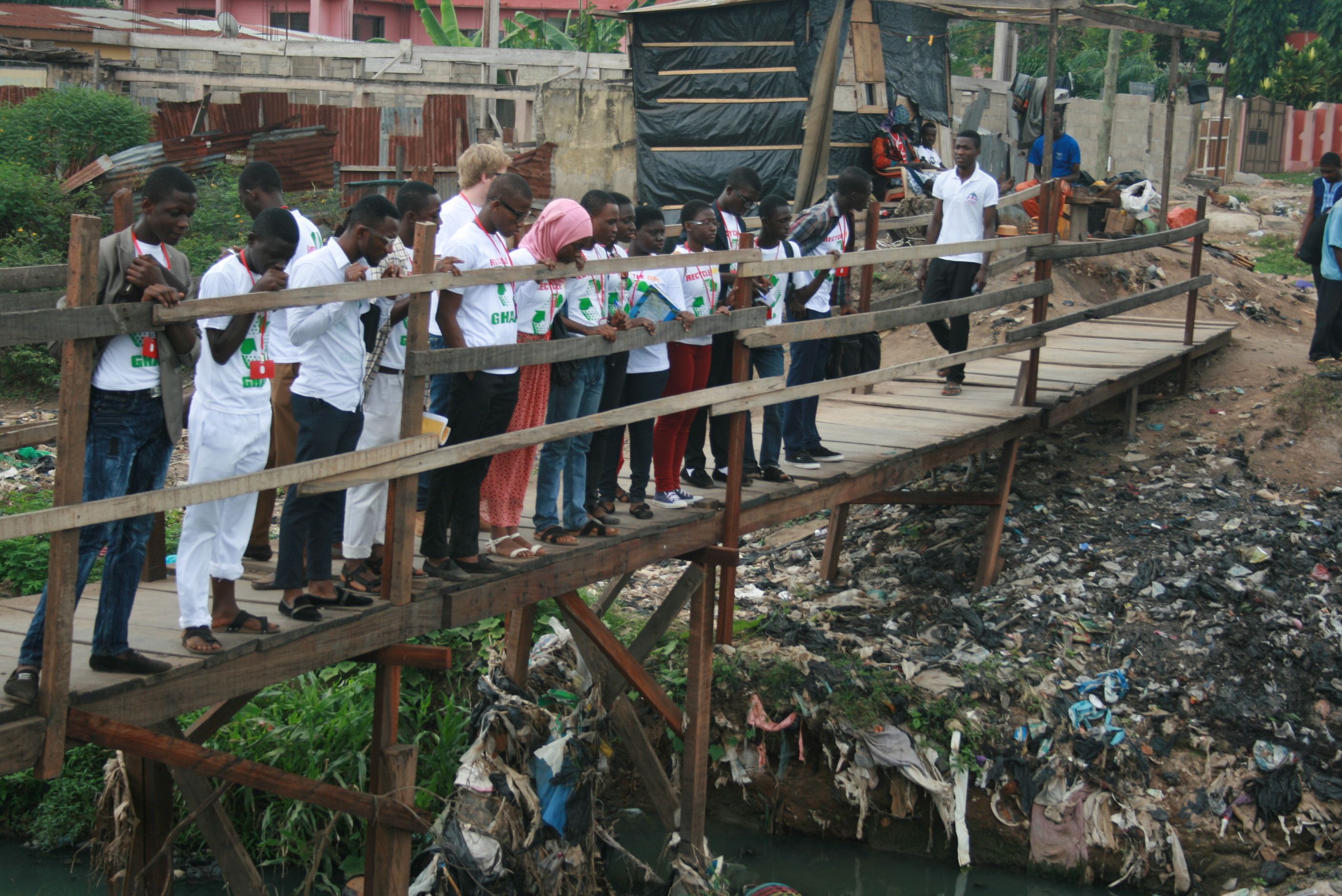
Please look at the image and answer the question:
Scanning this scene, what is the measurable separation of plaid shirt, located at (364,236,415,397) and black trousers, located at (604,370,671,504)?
1139mm

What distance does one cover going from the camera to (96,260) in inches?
125

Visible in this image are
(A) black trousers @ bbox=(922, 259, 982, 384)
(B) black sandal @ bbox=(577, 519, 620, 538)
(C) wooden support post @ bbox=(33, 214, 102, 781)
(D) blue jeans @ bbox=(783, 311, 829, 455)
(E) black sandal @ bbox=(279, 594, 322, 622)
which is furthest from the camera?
(A) black trousers @ bbox=(922, 259, 982, 384)

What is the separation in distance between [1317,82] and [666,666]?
2328cm

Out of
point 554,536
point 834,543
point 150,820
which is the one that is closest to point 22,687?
point 150,820

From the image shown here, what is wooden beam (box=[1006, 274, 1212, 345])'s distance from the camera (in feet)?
24.8

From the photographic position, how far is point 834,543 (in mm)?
8461

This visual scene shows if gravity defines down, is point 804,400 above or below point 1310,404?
above

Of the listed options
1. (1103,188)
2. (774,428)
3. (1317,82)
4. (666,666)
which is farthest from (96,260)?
(1317,82)

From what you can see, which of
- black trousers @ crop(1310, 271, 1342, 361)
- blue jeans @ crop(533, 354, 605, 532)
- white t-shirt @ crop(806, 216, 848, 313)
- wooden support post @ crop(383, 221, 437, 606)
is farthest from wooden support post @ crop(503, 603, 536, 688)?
black trousers @ crop(1310, 271, 1342, 361)

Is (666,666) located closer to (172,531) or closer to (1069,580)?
(1069,580)

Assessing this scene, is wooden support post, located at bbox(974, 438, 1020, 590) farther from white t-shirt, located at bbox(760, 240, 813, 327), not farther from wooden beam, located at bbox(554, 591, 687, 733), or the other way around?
wooden beam, located at bbox(554, 591, 687, 733)

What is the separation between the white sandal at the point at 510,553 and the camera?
4.71 meters

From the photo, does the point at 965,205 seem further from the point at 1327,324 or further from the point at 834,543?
the point at 1327,324

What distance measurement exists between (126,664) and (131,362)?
33.5 inches
